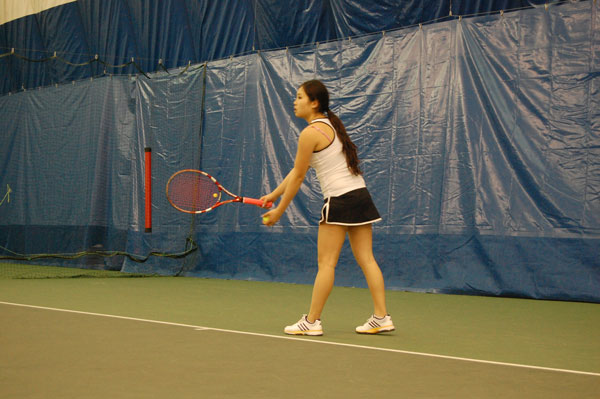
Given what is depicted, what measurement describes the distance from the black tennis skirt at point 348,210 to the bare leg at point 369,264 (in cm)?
11

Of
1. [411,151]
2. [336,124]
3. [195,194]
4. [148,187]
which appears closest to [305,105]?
[336,124]

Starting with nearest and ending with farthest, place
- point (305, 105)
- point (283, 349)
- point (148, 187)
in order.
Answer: point (283, 349) < point (305, 105) < point (148, 187)

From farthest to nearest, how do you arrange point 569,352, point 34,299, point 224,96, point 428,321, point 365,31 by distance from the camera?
1. point 224,96
2. point 365,31
3. point 34,299
4. point 428,321
5. point 569,352

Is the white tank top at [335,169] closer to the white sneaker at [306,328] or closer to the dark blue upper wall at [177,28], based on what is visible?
the white sneaker at [306,328]

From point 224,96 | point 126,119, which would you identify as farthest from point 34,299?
point 126,119

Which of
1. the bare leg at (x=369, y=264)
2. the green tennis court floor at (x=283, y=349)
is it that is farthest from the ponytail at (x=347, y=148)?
the green tennis court floor at (x=283, y=349)

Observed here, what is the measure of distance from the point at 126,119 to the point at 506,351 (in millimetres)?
8624

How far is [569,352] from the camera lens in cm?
436

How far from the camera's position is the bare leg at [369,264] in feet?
16.1

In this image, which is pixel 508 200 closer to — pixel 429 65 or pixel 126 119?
pixel 429 65

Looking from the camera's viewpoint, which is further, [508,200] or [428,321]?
[508,200]

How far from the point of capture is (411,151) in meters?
8.55

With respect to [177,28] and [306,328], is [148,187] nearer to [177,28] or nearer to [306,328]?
[177,28]

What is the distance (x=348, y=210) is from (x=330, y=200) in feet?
0.44
